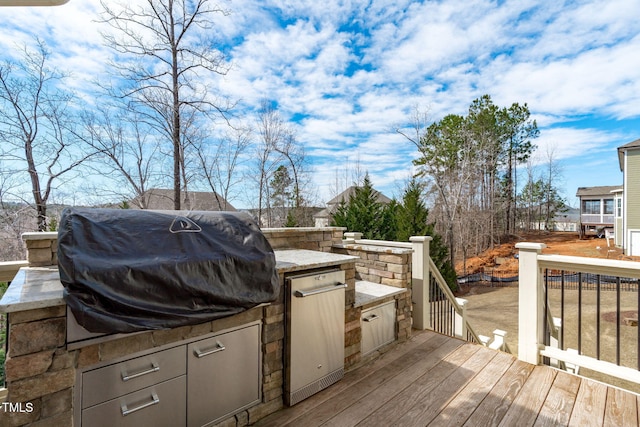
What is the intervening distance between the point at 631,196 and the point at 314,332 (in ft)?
65.6

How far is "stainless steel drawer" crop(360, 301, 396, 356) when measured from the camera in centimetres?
324

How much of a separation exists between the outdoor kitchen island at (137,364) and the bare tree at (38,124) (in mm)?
8987

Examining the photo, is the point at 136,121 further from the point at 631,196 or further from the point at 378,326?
the point at 631,196

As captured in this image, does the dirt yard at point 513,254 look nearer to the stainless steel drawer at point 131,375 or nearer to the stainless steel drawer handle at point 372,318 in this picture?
the stainless steel drawer handle at point 372,318

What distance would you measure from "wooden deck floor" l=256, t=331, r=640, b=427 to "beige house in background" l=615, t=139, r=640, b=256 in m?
17.6

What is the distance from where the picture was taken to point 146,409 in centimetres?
174

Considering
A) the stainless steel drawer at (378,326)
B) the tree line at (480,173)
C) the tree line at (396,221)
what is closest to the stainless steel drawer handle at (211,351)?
the stainless steel drawer at (378,326)

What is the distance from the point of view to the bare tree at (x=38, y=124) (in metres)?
8.25

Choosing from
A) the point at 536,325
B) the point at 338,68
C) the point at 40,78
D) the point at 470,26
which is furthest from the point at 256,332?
the point at 40,78

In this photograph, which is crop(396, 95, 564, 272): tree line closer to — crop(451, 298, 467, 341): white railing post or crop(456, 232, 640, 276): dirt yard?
crop(456, 232, 640, 276): dirt yard

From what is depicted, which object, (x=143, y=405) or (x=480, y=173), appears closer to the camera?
(x=143, y=405)

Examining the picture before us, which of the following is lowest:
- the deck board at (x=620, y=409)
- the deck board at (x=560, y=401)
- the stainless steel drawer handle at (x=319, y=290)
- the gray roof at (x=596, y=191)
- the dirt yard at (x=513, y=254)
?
the dirt yard at (x=513, y=254)

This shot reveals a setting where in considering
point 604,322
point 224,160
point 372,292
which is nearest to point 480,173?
point 604,322

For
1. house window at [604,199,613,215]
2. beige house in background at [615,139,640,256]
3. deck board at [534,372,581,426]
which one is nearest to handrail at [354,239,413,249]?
deck board at [534,372,581,426]
